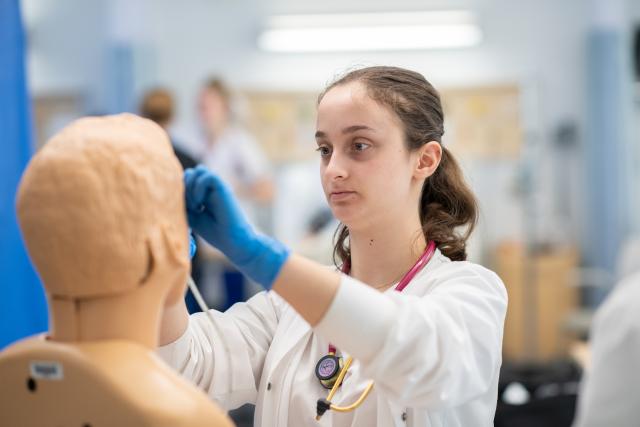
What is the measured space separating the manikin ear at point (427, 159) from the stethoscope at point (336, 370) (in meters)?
0.13

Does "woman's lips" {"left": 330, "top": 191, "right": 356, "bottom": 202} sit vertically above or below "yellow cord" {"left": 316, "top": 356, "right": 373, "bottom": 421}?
above

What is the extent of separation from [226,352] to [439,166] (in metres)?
0.55

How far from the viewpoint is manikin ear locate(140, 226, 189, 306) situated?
88cm

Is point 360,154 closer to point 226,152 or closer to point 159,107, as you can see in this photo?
point 159,107

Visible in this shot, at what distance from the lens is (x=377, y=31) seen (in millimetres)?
5414

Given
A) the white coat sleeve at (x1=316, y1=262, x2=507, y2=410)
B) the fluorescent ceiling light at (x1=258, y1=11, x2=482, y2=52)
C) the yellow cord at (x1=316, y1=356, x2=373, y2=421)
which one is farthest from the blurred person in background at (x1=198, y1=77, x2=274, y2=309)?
the white coat sleeve at (x1=316, y1=262, x2=507, y2=410)

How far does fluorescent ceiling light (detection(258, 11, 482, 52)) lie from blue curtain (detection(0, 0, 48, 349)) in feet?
12.9

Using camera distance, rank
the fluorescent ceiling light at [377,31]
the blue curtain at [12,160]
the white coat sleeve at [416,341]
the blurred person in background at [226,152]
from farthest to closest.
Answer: the fluorescent ceiling light at [377,31] → the blurred person in background at [226,152] → the blue curtain at [12,160] → the white coat sleeve at [416,341]

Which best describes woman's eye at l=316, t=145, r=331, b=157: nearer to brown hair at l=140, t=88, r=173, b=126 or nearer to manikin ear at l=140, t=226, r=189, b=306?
manikin ear at l=140, t=226, r=189, b=306

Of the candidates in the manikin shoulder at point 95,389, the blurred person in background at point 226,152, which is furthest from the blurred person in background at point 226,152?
the manikin shoulder at point 95,389

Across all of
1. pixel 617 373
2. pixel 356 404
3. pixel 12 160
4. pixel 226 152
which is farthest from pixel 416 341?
pixel 226 152

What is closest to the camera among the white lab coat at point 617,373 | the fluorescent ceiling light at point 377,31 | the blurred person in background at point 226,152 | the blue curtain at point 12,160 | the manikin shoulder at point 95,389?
the manikin shoulder at point 95,389

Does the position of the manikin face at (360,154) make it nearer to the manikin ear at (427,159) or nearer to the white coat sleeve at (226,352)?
the manikin ear at (427,159)

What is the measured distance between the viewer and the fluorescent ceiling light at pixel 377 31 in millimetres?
5344
